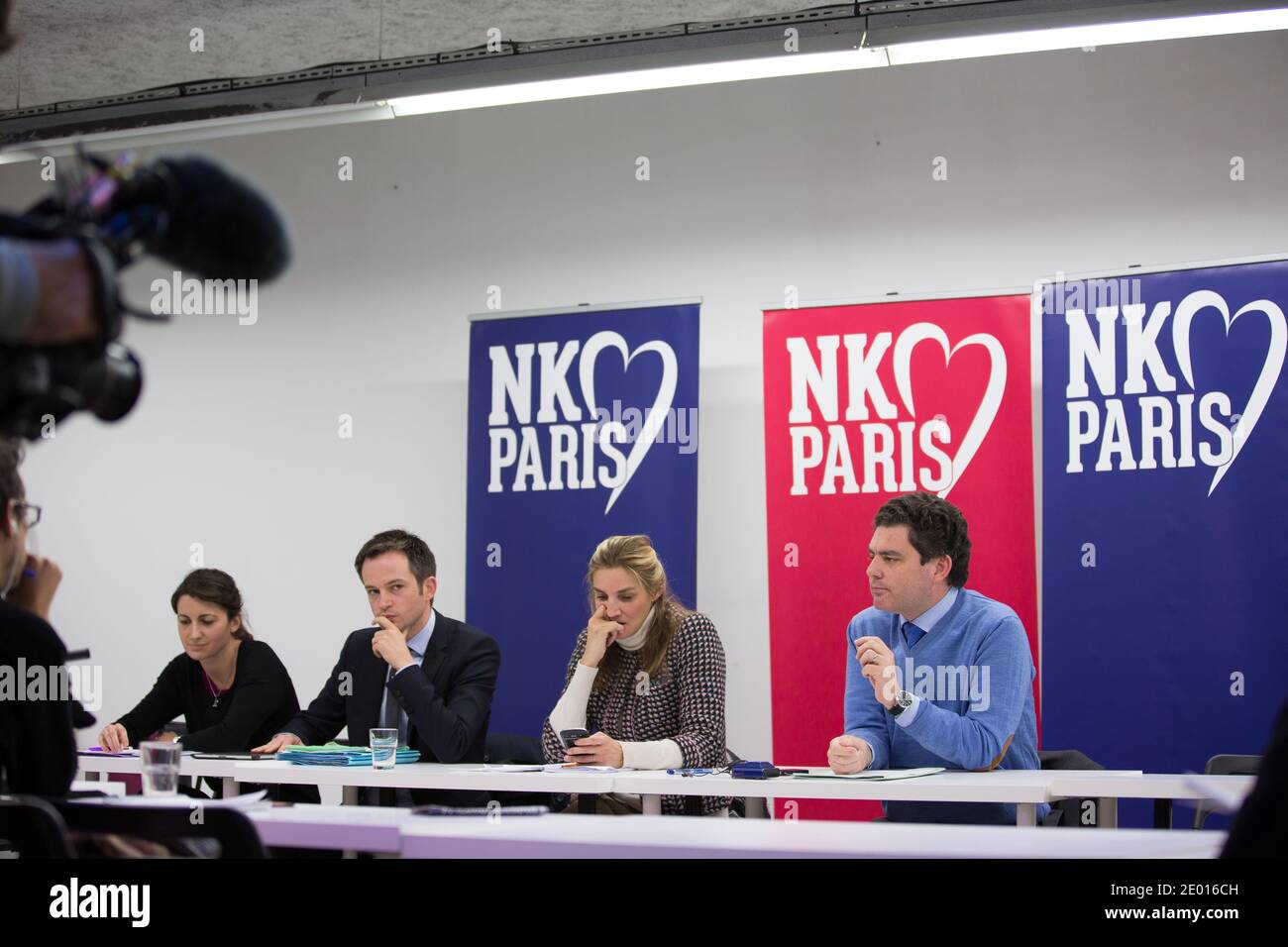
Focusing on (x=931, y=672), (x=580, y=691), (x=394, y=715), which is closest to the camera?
(x=931, y=672)

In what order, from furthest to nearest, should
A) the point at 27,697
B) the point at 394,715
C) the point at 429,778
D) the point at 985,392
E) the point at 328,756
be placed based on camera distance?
the point at 985,392
the point at 394,715
the point at 328,756
the point at 429,778
the point at 27,697

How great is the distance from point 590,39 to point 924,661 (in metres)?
2.99

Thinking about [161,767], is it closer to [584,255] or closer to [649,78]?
[649,78]

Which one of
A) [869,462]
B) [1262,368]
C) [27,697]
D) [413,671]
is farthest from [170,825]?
[1262,368]

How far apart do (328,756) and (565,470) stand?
73.9 inches

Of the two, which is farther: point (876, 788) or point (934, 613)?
point (934, 613)

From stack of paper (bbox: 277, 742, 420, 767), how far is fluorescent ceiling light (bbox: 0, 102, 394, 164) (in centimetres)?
204

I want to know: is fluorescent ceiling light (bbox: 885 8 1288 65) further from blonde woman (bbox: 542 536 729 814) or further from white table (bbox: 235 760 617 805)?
white table (bbox: 235 760 617 805)

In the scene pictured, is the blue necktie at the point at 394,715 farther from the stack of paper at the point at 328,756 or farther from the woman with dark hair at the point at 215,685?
the woman with dark hair at the point at 215,685

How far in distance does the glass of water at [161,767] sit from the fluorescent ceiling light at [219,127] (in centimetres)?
255

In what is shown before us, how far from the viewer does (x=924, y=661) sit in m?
3.41

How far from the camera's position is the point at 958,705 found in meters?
3.34

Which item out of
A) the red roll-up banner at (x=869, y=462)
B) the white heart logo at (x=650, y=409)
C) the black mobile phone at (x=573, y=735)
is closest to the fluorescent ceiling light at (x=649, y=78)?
the red roll-up banner at (x=869, y=462)
